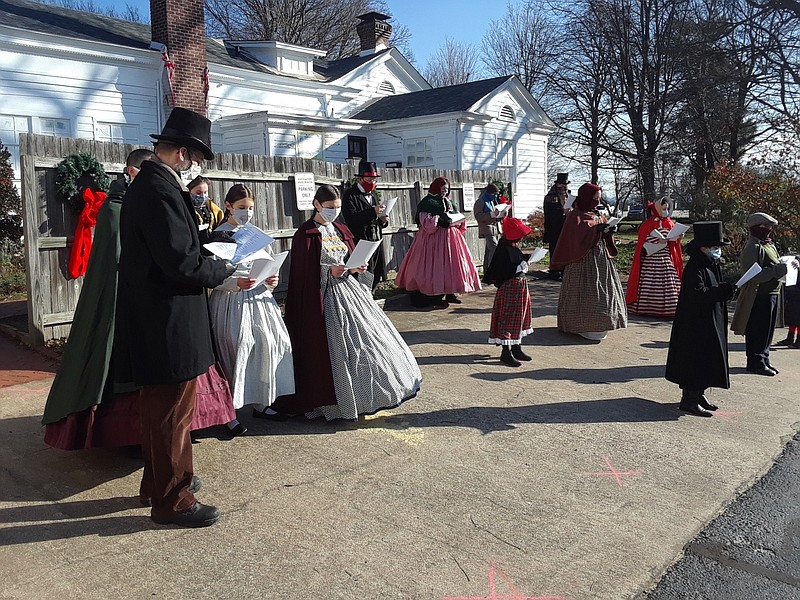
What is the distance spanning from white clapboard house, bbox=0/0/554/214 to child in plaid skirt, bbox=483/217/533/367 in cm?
1063

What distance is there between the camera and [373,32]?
920 inches

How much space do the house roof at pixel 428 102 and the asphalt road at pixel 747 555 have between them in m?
15.8

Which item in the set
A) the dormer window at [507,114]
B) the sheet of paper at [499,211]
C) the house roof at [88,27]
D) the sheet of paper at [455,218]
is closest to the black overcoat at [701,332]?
the sheet of paper at [455,218]

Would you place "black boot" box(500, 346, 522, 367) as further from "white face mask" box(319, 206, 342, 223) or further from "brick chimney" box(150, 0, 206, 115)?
"brick chimney" box(150, 0, 206, 115)

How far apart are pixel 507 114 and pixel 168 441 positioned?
19.1 m

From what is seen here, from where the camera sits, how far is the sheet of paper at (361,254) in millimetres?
5051

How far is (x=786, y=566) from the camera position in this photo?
3.40 metres

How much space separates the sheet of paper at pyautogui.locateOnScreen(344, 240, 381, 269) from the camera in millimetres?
5051

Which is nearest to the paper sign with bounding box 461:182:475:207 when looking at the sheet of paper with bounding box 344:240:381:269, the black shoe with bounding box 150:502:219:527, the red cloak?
the red cloak

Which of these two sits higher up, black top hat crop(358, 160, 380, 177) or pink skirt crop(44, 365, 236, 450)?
black top hat crop(358, 160, 380, 177)

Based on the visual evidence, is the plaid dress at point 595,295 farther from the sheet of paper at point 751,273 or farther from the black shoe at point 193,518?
the black shoe at point 193,518

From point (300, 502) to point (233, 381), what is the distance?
1197 millimetres

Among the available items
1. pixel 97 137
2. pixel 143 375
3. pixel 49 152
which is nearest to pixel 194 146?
pixel 143 375

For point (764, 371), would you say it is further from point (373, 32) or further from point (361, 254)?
point (373, 32)
